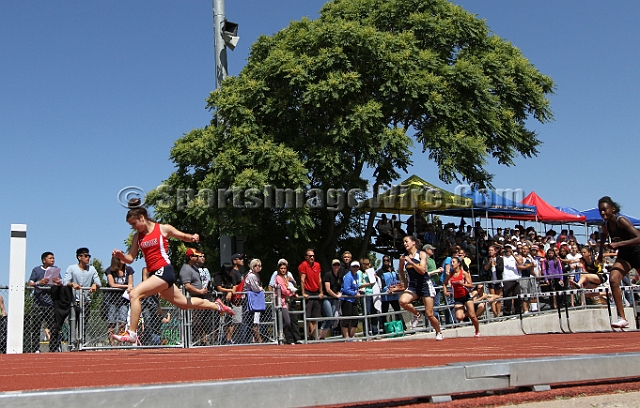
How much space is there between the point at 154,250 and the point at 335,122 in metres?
16.7

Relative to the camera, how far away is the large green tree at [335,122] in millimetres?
25047

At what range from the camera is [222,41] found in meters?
25.2

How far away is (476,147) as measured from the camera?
26234mm

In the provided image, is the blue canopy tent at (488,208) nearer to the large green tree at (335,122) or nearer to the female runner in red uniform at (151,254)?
the large green tree at (335,122)

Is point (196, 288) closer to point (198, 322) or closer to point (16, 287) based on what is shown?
point (198, 322)

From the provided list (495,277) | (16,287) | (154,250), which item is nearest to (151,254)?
(154,250)

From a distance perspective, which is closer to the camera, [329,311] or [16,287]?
[16,287]

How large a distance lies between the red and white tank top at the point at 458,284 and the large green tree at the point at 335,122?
944cm

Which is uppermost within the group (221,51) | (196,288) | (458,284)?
(221,51)

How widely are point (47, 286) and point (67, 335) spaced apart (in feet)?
3.15

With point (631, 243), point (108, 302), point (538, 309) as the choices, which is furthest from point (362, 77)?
point (631, 243)

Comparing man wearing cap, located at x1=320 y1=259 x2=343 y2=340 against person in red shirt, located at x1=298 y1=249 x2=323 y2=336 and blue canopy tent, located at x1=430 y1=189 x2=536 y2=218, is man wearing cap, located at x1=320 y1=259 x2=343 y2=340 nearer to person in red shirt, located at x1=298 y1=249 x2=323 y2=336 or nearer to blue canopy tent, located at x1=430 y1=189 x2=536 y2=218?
person in red shirt, located at x1=298 y1=249 x2=323 y2=336

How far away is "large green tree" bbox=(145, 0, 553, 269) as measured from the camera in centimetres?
2505

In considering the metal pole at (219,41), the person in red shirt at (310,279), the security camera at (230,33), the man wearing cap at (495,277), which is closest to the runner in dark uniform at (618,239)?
the person in red shirt at (310,279)
